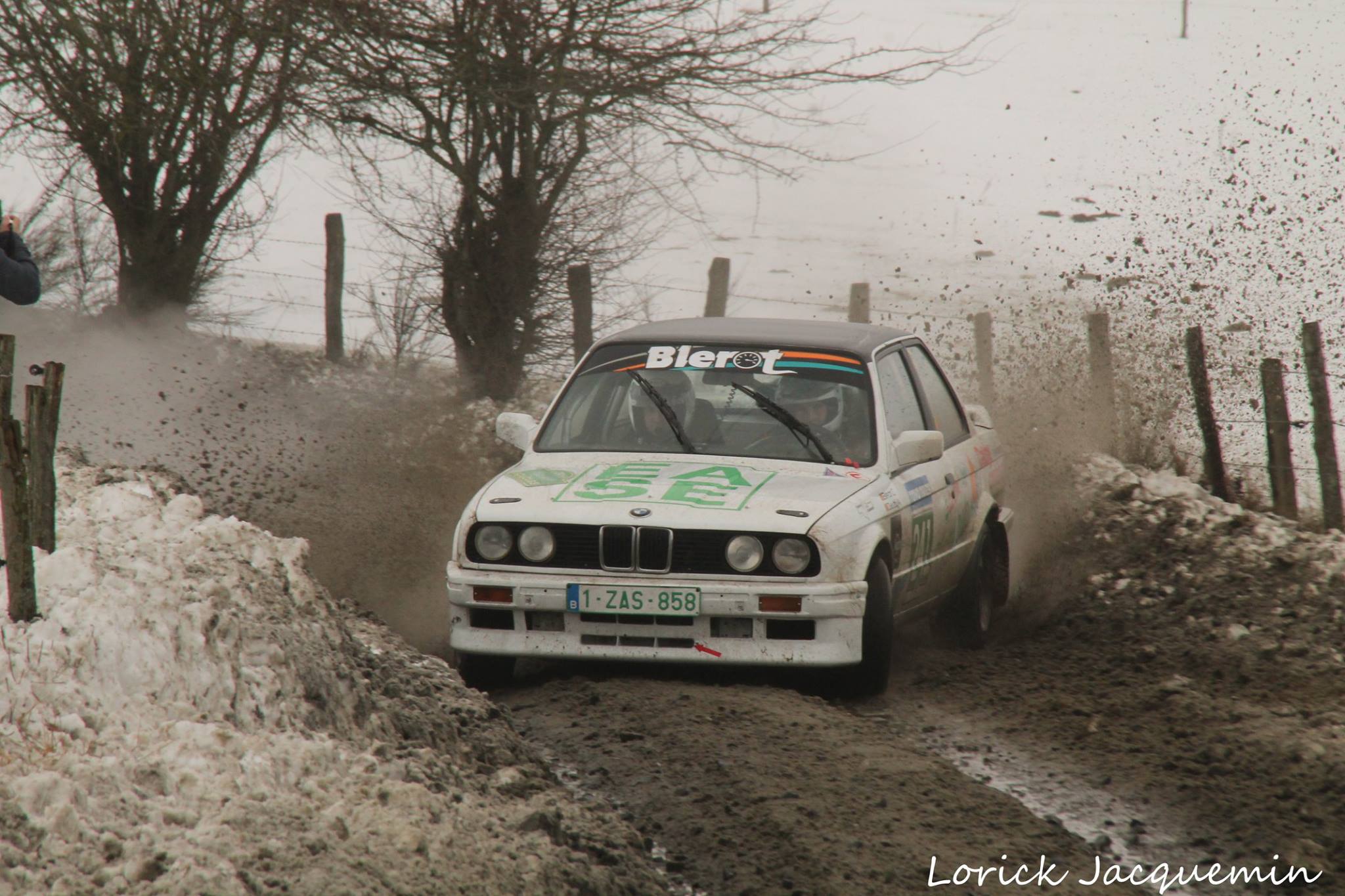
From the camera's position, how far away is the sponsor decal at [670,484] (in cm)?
659

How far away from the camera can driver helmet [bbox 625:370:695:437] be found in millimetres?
7484

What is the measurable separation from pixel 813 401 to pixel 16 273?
4031 mm

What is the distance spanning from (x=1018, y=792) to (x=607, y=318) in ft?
35.1

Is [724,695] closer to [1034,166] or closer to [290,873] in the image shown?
[290,873]

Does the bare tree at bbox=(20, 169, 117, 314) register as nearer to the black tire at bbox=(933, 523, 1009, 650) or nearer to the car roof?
the car roof

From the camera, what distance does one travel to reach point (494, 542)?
21.6 ft

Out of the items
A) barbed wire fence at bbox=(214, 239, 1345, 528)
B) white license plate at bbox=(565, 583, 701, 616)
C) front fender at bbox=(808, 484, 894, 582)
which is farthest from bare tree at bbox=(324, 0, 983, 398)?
white license plate at bbox=(565, 583, 701, 616)

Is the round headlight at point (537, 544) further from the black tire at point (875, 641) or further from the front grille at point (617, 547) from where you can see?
the black tire at point (875, 641)

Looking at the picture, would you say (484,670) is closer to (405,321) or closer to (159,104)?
(405,321)

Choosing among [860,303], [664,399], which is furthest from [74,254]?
[664,399]

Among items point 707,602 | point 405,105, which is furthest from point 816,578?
point 405,105

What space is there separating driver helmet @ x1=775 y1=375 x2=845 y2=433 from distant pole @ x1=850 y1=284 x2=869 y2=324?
8.71 metres

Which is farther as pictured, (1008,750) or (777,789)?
(1008,750)

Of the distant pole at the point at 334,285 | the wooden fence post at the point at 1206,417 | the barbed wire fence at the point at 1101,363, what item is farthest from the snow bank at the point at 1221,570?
the distant pole at the point at 334,285
